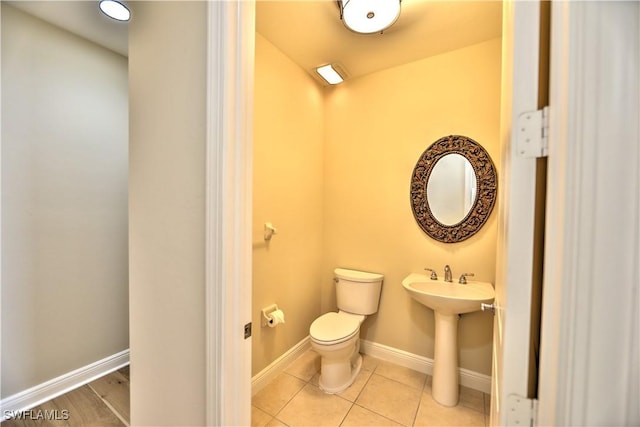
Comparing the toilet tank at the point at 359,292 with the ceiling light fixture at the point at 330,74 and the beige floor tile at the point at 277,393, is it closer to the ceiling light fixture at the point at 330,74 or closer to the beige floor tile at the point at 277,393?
the beige floor tile at the point at 277,393

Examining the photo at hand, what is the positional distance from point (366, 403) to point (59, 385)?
2106 millimetres

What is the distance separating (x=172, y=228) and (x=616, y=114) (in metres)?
1.29

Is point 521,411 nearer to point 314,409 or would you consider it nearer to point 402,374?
point 314,409

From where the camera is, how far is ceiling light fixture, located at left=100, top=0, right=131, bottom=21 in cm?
144

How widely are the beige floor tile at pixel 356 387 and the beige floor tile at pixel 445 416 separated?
1.34ft

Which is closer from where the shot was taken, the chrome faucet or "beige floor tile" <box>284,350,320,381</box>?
the chrome faucet

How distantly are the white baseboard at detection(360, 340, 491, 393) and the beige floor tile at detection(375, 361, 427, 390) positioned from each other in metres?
0.04

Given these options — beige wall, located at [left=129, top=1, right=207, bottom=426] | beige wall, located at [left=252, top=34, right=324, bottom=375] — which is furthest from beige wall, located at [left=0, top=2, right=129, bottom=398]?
beige wall, located at [left=252, top=34, right=324, bottom=375]

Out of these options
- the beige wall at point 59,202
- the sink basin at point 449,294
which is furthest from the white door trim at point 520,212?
the beige wall at point 59,202

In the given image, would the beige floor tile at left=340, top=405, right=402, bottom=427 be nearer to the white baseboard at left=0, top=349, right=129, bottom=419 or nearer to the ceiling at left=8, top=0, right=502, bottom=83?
the white baseboard at left=0, top=349, right=129, bottom=419

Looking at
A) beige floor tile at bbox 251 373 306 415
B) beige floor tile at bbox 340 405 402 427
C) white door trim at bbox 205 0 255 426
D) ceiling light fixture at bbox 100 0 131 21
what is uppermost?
ceiling light fixture at bbox 100 0 131 21

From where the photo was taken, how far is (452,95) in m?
1.92

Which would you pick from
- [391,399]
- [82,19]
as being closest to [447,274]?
[391,399]

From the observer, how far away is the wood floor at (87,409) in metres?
1.49
